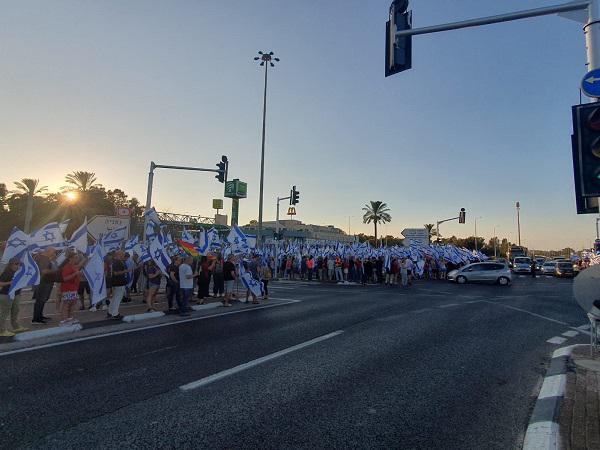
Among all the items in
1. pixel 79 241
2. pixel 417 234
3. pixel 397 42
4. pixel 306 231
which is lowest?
pixel 79 241

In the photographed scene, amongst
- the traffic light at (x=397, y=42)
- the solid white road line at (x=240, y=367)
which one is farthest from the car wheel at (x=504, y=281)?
the traffic light at (x=397, y=42)

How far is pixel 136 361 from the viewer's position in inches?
254

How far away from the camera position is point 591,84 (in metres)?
4.99

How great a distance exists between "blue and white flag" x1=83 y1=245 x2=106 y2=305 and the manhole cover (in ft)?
35.3

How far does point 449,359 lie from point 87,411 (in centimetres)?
536

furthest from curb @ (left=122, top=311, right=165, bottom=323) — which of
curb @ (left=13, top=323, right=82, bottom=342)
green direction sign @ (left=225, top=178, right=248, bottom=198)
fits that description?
green direction sign @ (left=225, top=178, right=248, bottom=198)

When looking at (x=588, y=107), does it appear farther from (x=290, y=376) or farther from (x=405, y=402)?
(x=290, y=376)

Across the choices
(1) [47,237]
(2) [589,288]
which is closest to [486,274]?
(2) [589,288]

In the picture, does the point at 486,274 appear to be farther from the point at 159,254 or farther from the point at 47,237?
the point at 47,237

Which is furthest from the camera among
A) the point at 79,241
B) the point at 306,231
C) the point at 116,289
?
the point at 306,231

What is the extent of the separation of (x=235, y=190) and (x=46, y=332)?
2089cm

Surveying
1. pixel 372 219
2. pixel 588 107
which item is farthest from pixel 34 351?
pixel 372 219

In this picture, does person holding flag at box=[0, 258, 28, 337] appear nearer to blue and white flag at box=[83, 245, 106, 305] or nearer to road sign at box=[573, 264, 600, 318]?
blue and white flag at box=[83, 245, 106, 305]

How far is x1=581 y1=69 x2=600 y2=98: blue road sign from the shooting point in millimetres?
4934
